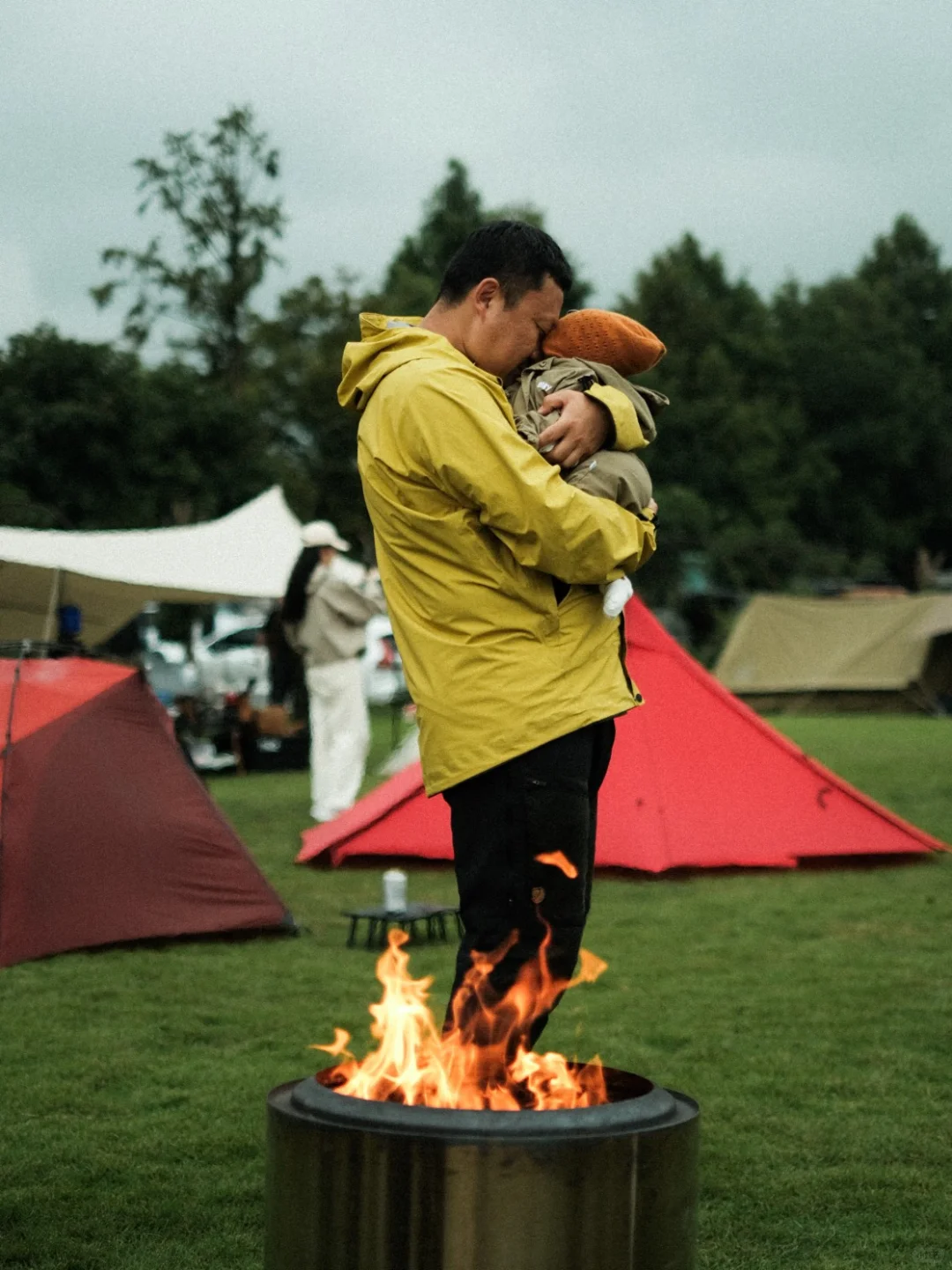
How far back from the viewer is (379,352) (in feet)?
10.3

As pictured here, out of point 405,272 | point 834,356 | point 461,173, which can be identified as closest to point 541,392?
point 405,272

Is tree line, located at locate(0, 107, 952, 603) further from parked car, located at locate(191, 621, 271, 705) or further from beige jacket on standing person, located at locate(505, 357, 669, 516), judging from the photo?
beige jacket on standing person, located at locate(505, 357, 669, 516)

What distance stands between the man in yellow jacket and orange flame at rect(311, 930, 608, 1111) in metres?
0.03

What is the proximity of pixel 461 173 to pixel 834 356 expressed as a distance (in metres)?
17.0

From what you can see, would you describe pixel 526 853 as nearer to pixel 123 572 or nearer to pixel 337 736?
pixel 337 736

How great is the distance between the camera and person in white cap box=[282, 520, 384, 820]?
12367 mm

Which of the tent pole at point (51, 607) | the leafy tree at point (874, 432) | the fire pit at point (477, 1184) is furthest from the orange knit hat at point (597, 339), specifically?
the leafy tree at point (874, 432)

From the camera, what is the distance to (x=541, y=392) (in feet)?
10.3

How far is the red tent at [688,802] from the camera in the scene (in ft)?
30.8

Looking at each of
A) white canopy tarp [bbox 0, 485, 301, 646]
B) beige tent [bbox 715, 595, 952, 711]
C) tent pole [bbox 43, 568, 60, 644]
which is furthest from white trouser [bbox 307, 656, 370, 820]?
beige tent [bbox 715, 595, 952, 711]

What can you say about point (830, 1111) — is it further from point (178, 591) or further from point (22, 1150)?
point (178, 591)

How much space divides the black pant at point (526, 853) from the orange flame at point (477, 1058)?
21 mm

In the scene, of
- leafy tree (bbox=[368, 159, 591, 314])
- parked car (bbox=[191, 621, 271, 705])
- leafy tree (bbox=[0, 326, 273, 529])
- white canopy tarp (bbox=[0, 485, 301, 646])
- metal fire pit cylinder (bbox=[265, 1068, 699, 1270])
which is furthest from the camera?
leafy tree (bbox=[368, 159, 591, 314])

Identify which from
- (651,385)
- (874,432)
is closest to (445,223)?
(651,385)
